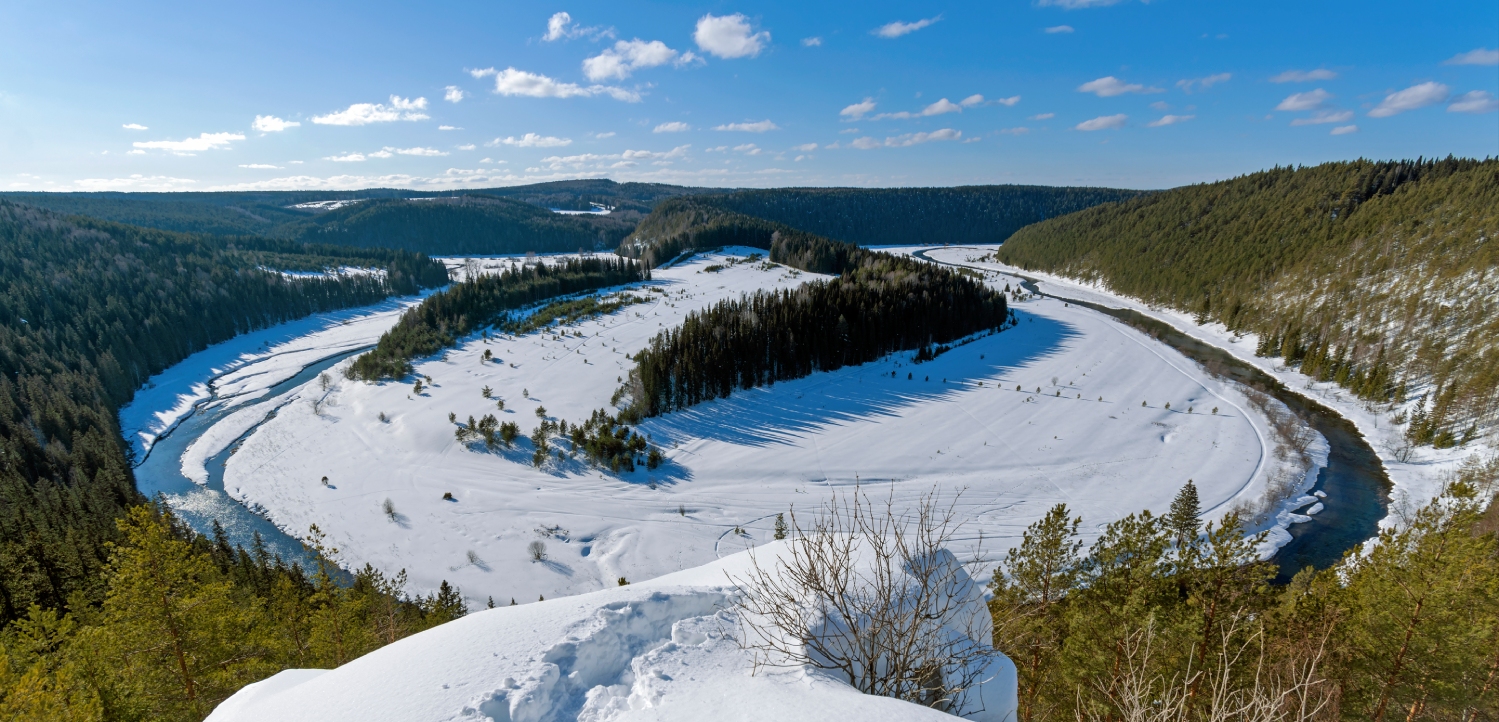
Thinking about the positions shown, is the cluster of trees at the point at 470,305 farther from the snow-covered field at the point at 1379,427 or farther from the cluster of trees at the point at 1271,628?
the snow-covered field at the point at 1379,427

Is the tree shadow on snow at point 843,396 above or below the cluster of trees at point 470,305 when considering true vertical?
below

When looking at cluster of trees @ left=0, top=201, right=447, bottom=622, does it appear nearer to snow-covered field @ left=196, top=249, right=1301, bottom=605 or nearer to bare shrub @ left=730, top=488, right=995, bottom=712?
snow-covered field @ left=196, top=249, right=1301, bottom=605

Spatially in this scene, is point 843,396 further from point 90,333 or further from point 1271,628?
point 90,333

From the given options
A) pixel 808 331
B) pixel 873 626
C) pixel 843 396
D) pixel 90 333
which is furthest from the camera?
pixel 90 333

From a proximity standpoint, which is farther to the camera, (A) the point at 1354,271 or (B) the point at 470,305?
(B) the point at 470,305

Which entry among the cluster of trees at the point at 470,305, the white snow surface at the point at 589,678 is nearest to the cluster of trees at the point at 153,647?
the white snow surface at the point at 589,678

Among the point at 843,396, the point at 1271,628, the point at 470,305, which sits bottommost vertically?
the point at 843,396

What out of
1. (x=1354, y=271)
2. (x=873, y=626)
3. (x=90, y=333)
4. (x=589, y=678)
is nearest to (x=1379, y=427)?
(x=1354, y=271)
